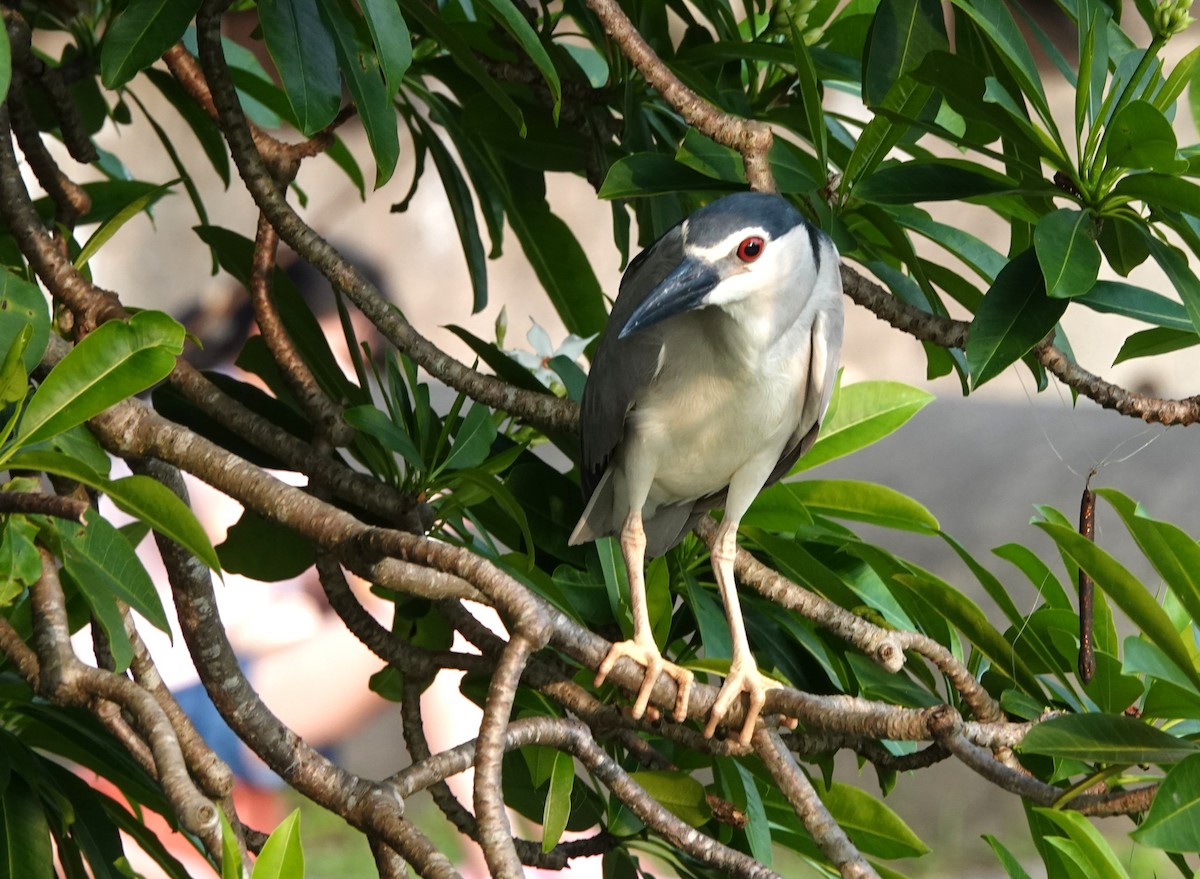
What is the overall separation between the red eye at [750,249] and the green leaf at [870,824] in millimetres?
422

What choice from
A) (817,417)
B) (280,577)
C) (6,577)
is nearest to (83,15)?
(280,577)

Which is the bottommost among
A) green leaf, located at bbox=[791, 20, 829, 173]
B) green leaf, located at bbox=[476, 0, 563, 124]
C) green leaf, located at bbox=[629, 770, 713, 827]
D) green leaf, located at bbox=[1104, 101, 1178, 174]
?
green leaf, located at bbox=[629, 770, 713, 827]

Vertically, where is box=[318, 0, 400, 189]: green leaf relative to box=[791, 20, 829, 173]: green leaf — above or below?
above

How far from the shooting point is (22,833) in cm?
88

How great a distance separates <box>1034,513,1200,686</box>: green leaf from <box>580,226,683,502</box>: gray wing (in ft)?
1.08

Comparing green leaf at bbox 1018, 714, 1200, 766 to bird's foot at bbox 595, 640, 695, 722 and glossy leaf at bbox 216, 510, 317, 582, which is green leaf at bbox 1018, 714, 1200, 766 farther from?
glossy leaf at bbox 216, 510, 317, 582

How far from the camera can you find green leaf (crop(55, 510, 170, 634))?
0.68m

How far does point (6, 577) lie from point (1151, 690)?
690 mm

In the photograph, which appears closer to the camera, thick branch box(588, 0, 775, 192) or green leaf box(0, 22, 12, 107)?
green leaf box(0, 22, 12, 107)

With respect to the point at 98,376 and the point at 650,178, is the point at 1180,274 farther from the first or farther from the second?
the point at 98,376

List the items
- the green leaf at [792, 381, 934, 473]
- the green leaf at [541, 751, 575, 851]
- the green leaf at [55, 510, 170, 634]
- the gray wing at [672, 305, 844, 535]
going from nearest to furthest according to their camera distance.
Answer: the green leaf at [55, 510, 170, 634], the green leaf at [541, 751, 575, 851], the gray wing at [672, 305, 844, 535], the green leaf at [792, 381, 934, 473]

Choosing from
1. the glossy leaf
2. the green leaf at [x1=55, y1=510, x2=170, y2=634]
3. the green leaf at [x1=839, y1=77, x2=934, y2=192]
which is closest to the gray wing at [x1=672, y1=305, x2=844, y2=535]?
the green leaf at [x1=839, y1=77, x2=934, y2=192]

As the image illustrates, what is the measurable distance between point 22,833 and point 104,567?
1.06ft

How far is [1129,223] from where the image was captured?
810 millimetres
